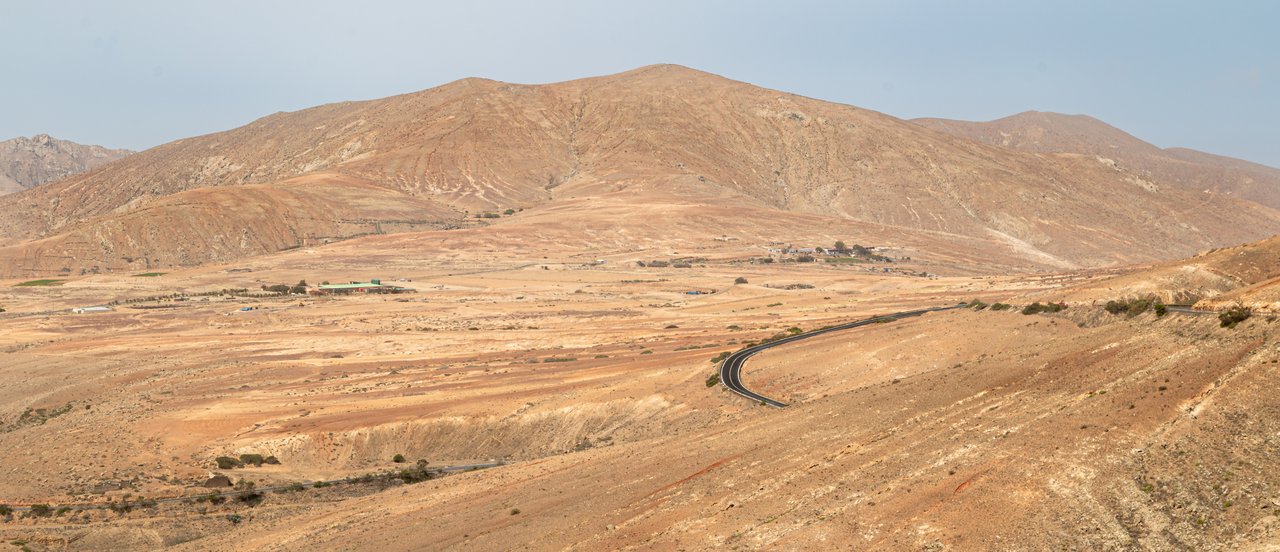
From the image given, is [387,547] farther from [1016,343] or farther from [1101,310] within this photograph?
[1101,310]

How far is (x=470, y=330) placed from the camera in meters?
90.9

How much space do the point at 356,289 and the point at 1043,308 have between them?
299 feet

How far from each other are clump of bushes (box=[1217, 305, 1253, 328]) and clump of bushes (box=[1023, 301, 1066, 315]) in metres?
22.7

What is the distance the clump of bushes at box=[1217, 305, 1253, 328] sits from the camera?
29781mm

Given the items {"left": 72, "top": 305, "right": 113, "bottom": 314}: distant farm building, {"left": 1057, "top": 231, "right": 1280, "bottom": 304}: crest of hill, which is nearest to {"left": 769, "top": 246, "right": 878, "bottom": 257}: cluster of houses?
{"left": 72, "top": 305, "right": 113, "bottom": 314}: distant farm building

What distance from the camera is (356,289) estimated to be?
123375 millimetres

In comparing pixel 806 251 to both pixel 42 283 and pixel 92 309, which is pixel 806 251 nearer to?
pixel 92 309

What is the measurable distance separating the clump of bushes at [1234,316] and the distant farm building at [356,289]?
104m

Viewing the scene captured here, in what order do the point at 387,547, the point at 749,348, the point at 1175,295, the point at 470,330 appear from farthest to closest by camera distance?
the point at 470,330 → the point at 749,348 → the point at 1175,295 → the point at 387,547

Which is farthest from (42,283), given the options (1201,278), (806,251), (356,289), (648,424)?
(1201,278)

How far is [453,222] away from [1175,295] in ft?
504

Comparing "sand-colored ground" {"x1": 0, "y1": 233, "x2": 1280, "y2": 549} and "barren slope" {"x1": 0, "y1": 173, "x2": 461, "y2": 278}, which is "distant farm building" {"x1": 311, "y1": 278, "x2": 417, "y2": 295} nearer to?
"sand-colored ground" {"x1": 0, "y1": 233, "x2": 1280, "y2": 549}

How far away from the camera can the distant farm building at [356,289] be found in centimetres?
12169

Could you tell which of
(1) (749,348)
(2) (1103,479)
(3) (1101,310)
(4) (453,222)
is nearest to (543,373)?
(1) (749,348)
